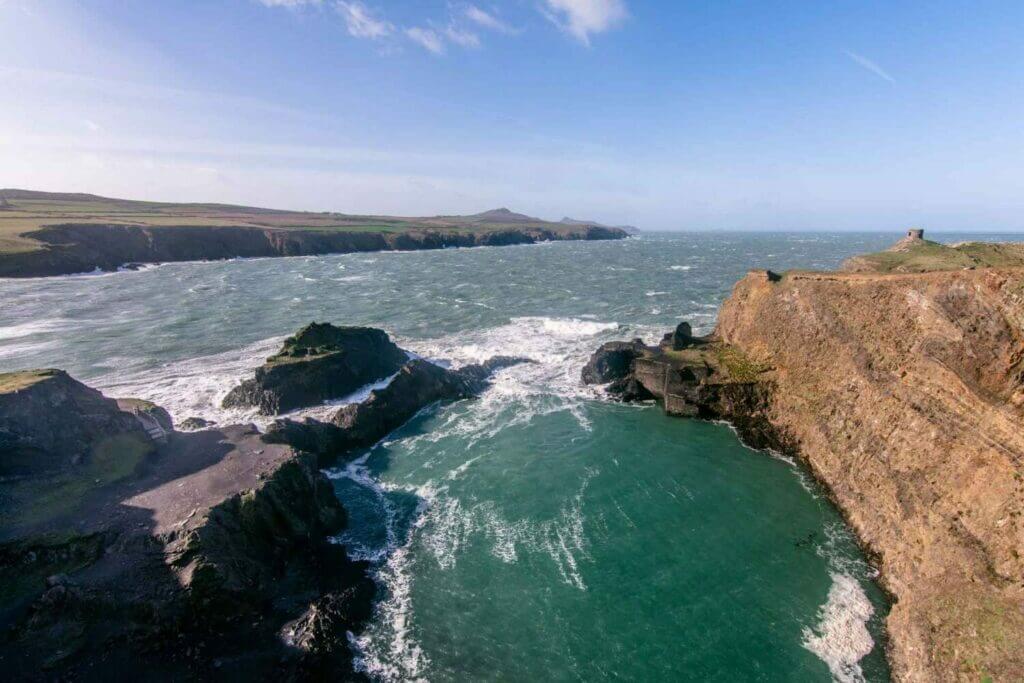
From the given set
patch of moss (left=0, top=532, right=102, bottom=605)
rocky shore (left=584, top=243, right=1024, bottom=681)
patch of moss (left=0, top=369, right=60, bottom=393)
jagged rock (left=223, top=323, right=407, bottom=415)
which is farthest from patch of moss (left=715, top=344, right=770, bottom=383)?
patch of moss (left=0, top=369, right=60, bottom=393)

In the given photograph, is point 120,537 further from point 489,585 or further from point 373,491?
point 489,585

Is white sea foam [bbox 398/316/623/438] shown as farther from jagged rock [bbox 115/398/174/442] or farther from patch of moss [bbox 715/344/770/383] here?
jagged rock [bbox 115/398/174/442]

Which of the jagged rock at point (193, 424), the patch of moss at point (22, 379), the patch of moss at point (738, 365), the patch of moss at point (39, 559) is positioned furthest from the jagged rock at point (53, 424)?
Answer: the patch of moss at point (738, 365)

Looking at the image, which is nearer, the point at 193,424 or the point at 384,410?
the point at 193,424

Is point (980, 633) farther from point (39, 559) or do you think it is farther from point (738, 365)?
point (39, 559)

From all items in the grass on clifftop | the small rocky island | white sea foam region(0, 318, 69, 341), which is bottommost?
the small rocky island

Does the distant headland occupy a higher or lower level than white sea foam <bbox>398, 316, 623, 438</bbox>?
higher

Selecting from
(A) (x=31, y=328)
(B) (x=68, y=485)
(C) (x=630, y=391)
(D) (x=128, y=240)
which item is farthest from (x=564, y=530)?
(D) (x=128, y=240)
